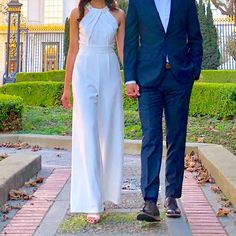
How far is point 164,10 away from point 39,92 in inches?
509

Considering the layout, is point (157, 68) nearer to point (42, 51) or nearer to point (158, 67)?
point (158, 67)

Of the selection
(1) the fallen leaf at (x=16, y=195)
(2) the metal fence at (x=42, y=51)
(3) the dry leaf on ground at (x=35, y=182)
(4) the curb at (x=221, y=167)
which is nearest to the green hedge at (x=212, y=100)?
(4) the curb at (x=221, y=167)

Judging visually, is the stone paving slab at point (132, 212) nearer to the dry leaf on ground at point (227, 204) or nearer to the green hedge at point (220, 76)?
the dry leaf on ground at point (227, 204)

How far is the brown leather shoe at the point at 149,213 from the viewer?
3713mm

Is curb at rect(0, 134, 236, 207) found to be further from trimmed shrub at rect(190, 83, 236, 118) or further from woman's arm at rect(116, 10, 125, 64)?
trimmed shrub at rect(190, 83, 236, 118)

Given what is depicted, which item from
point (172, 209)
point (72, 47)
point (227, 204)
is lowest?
point (227, 204)

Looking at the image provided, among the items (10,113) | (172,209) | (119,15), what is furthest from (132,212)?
(10,113)

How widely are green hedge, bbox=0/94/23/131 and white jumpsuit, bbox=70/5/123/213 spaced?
5951mm

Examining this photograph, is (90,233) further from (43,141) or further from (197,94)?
(197,94)

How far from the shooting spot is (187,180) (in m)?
5.48

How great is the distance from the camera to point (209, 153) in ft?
19.9

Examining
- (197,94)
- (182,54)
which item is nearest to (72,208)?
(182,54)

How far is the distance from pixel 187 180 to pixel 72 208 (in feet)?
6.64

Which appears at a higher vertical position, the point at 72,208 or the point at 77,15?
the point at 77,15
